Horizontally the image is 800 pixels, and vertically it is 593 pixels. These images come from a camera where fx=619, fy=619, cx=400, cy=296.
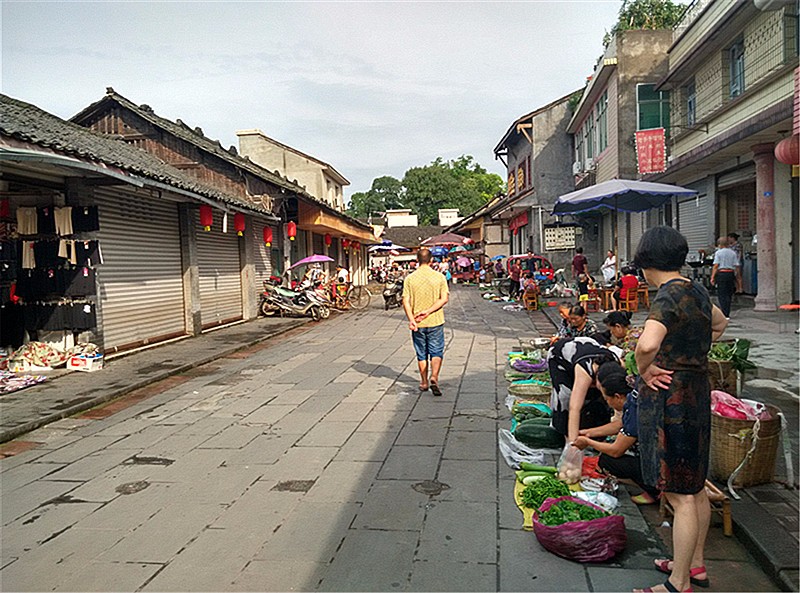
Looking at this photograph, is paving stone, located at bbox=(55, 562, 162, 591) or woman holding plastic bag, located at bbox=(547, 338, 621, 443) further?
woman holding plastic bag, located at bbox=(547, 338, 621, 443)

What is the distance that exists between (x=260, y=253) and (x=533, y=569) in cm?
1511

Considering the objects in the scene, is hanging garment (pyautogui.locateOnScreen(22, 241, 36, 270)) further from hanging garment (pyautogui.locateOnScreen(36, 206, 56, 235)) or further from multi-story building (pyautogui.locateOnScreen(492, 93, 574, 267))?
multi-story building (pyautogui.locateOnScreen(492, 93, 574, 267))

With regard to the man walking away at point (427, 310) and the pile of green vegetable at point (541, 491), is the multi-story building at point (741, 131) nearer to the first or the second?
the man walking away at point (427, 310)

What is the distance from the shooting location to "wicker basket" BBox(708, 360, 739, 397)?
5070 mm

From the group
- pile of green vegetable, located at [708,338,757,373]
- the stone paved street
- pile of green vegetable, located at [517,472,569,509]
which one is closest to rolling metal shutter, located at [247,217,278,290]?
the stone paved street

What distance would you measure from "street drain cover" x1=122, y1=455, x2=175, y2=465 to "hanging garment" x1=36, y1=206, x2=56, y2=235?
5.05 metres

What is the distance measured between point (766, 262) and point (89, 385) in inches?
462

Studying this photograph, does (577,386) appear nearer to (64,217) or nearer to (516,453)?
(516,453)

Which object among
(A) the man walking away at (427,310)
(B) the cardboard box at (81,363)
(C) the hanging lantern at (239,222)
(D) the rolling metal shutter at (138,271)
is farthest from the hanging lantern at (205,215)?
(A) the man walking away at (427,310)

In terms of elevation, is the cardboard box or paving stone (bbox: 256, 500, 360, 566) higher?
the cardboard box

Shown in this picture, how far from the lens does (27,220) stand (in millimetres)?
8703

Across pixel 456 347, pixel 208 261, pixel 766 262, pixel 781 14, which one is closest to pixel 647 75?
pixel 781 14

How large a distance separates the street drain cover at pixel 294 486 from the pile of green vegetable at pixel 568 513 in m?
1.67

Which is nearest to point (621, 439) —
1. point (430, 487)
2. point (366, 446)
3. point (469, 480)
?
point (469, 480)
